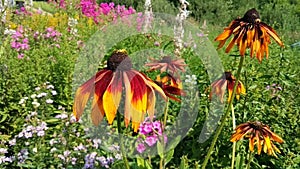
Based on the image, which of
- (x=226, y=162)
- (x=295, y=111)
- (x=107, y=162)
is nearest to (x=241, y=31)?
(x=107, y=162)

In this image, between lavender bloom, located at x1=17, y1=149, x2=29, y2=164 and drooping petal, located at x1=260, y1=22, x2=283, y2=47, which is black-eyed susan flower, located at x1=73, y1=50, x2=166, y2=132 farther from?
lavender bloom, located at x1=17, y1=149, x2=29, y2=164

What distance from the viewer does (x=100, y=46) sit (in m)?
3.78

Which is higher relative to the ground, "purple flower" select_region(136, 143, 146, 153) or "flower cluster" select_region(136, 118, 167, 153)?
"flower cluster" select_region(136, 118, 167, 153)

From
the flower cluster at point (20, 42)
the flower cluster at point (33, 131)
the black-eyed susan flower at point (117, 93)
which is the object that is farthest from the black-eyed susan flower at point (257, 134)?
the flower cluster at point (20, 42)

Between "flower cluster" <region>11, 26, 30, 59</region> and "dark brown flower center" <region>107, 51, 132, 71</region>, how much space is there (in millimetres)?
2827

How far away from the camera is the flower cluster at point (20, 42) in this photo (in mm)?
3912

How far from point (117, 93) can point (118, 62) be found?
0.10m

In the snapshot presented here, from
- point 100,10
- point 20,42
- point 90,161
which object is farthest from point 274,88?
point 100,10

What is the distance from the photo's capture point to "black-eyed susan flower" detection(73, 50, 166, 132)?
0.88 metres

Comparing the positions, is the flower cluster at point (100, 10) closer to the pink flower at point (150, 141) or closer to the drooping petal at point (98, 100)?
the pink flower at point (150, 141)

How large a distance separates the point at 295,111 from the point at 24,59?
2153 millimetres

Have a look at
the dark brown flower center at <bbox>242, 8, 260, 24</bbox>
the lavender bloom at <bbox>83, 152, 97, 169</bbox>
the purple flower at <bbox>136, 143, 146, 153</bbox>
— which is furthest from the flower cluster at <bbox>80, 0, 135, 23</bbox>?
the dark brown flower center at <bbox>242, 8, 260, 24</bbox>

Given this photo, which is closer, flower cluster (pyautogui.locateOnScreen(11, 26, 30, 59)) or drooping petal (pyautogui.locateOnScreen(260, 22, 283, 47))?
drooping petal (pyautogui.locateOnScreen(260, 22, 283, 47))

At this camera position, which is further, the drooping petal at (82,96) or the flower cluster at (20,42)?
the flower cluster at (20,42)
